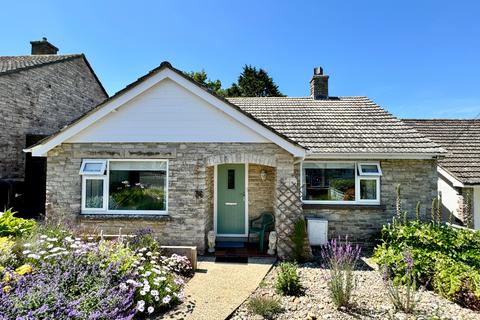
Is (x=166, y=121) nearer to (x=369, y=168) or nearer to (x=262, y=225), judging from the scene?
(x=262, y=225)

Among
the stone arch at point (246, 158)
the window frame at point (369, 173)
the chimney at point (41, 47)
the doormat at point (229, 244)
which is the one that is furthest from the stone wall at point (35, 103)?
the window frame at point (369, 173)

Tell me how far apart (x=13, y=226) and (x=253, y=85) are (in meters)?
31.8

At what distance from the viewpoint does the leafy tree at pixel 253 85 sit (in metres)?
35.7

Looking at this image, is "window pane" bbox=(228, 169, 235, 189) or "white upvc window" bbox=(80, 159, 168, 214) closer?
"white upvc window" bbox=(80, 159, 168, 214)

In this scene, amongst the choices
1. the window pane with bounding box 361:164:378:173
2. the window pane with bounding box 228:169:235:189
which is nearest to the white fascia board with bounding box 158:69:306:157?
the window pane with bounding box 228:169:235:189

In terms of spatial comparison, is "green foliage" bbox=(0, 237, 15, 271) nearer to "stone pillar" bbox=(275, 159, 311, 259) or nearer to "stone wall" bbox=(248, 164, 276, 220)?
"stone pillar" bbox=(275, 159, 311, 259)

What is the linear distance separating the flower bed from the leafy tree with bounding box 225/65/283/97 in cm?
3153

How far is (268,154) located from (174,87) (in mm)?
3413

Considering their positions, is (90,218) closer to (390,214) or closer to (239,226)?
(239,226)

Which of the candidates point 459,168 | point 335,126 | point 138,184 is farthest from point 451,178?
point 138,184

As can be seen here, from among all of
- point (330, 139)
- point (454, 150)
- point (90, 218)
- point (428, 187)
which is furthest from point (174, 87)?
point (454, 150)

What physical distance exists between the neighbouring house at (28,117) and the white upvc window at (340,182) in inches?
461

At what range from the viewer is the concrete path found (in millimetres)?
4754

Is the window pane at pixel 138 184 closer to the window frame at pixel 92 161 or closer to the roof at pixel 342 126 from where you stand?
the window frame at pixel 92 161
